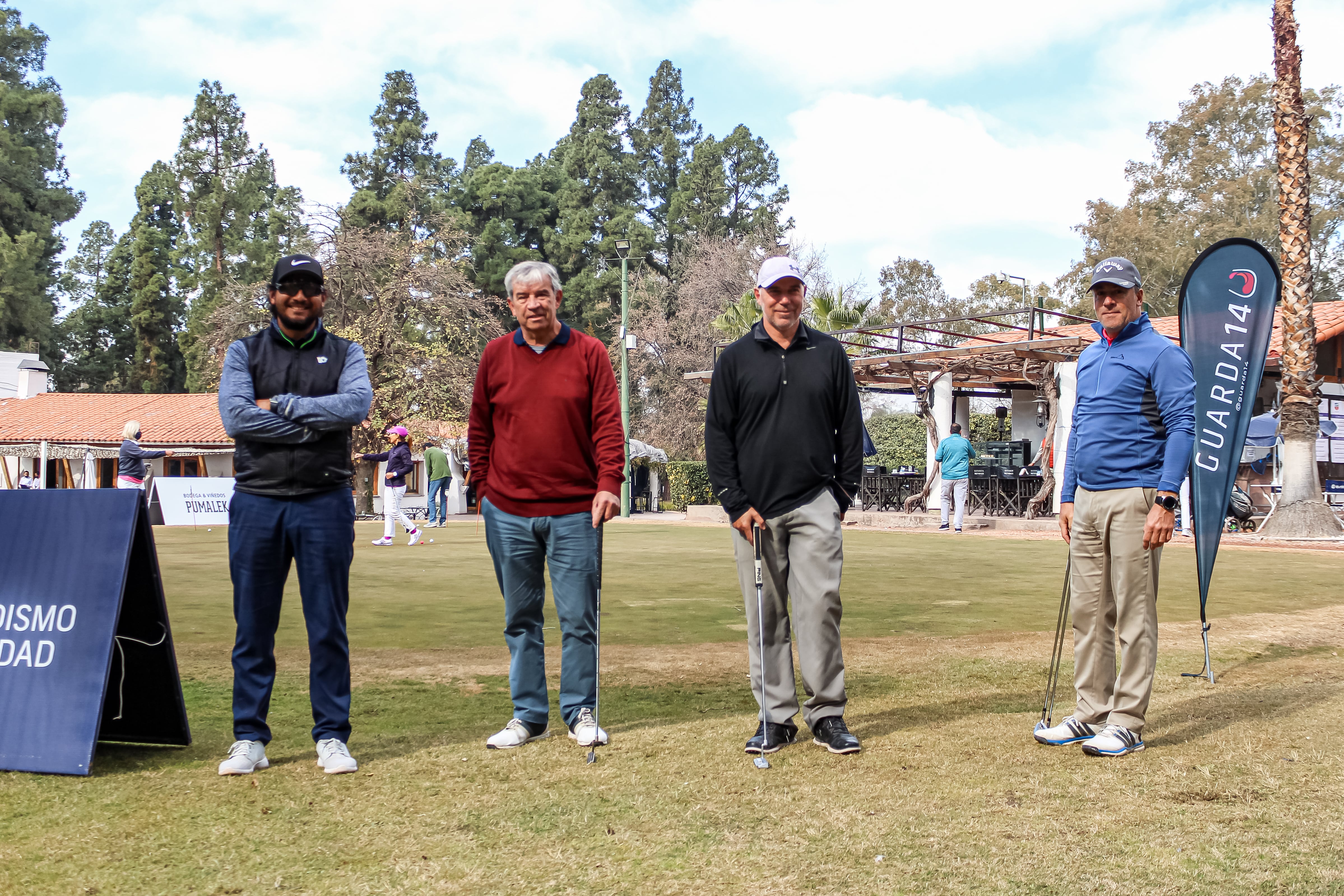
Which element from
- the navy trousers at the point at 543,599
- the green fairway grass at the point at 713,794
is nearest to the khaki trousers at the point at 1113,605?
the green fairway grass at the point at 713,794

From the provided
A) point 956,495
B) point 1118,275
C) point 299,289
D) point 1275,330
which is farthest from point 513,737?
point 1275,330

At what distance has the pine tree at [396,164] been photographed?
2085 inches

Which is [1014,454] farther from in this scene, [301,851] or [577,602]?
[301,851]

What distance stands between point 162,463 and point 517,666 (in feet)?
140

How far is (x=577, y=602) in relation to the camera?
4.89 meters

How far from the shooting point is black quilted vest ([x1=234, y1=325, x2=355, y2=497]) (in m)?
4.34

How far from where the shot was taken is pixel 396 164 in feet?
186

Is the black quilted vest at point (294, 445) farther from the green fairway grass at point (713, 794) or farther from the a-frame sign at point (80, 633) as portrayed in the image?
the green fairway grass at point (713, 794)

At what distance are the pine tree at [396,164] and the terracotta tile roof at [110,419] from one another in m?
11.8

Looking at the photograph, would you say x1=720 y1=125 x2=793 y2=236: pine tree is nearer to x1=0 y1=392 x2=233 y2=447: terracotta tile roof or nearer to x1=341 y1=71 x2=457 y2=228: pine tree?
x1=341 y1=71 x2=457 y2=228: pine tree

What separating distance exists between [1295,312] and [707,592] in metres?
13.1

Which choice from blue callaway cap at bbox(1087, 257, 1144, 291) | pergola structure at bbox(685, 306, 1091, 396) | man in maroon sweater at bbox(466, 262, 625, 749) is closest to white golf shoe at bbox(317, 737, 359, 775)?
man in maroon sweater at bbox(466, 262, 625, 749)

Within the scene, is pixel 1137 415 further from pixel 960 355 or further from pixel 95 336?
pixel 95 336

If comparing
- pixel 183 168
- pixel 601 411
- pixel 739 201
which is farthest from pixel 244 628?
pixel 183 168
